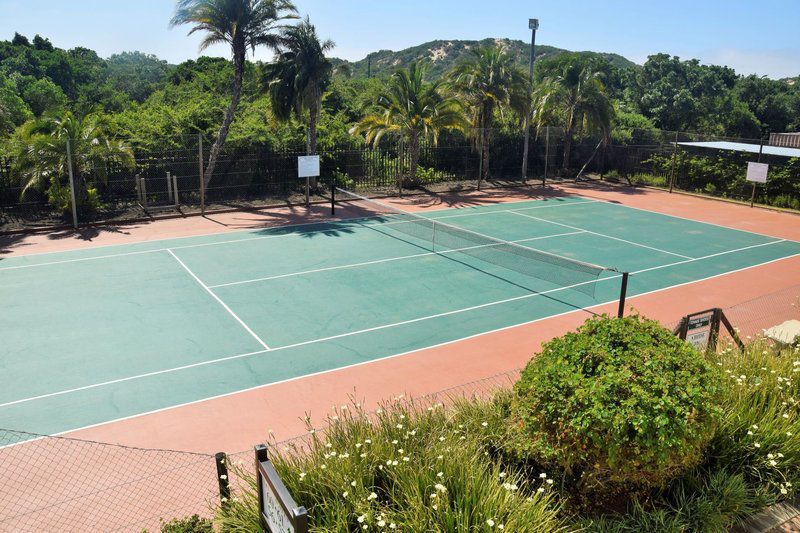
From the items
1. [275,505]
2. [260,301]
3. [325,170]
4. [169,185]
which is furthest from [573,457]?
[325,170]

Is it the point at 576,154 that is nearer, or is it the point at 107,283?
the point at 107,283

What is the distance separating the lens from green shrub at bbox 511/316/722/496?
568 cm

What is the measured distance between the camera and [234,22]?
77.7 ft

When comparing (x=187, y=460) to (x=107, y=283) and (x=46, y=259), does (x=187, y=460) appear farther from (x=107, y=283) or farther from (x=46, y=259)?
(x=46, y=259)

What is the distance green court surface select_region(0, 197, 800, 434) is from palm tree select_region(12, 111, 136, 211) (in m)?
4.32

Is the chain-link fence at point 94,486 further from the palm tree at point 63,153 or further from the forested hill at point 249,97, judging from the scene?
the forested hill at point 249,97

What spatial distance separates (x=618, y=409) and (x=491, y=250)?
13.3 metres

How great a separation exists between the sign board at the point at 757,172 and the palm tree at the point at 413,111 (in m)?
12.3

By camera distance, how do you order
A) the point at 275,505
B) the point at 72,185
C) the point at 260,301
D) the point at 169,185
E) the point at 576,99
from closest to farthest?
the point at 275,505 → the point at 260,301 → the point at 72,185 → the point at 169,185 → the point at 576,99

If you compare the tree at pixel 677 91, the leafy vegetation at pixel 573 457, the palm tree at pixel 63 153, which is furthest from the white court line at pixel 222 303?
the tree at pixel 677 91

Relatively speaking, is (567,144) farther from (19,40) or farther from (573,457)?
(19,40)

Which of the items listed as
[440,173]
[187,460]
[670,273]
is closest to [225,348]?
[187,460]

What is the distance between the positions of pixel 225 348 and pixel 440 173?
68.2 ft

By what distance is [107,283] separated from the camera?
602 inches
